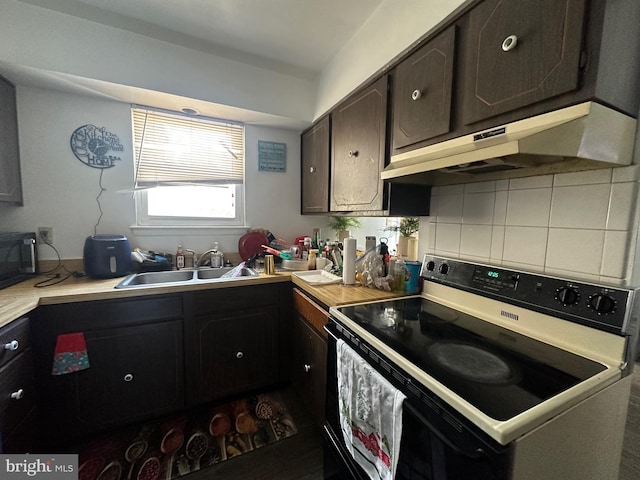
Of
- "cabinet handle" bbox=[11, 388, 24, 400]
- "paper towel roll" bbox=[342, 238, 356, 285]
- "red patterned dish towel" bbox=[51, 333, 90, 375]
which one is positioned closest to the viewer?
"cabinet handle" bbox=[11, 388, 24, 400]

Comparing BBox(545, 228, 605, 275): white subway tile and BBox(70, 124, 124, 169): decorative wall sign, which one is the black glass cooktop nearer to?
BBox(545, 228, 605, 275): white subway tile

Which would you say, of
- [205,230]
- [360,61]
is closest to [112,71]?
[205,230]

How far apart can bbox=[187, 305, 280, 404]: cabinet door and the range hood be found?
4.60ft

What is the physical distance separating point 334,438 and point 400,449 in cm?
49

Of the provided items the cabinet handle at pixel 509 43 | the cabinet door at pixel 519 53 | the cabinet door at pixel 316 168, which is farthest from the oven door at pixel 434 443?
the cabinet door at pixel 316 168

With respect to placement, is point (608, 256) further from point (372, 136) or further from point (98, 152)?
point (98, 152)

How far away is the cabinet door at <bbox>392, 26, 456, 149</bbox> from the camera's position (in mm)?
1017

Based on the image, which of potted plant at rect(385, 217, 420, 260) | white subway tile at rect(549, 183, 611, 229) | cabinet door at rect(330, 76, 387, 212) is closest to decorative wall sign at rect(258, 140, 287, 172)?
cabinet door at rect(330, 76, 387, 212)

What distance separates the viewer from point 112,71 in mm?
1537

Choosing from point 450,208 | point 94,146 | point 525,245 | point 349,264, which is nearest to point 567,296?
point 525,245

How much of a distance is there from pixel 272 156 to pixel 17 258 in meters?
1.82

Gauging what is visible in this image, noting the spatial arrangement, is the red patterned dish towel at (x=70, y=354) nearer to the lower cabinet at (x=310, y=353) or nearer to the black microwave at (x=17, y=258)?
the black microwave at (x=17, y=258)

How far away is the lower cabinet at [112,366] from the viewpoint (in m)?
1.29

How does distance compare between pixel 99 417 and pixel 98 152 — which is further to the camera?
pixel 98 152
